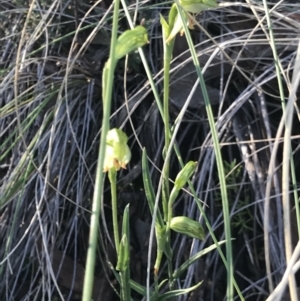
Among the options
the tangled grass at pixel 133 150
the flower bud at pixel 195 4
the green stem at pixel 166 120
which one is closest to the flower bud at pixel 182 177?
the green stem at pixel 166 120

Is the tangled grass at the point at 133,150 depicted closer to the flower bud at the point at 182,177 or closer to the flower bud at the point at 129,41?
the flower bud at the point at 182,177

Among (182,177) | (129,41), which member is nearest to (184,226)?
(182,177)

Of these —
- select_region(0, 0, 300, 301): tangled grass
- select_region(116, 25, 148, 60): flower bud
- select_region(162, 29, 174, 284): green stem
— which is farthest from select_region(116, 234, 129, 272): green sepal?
select_region(0, 0, 300, 301): tangled grass

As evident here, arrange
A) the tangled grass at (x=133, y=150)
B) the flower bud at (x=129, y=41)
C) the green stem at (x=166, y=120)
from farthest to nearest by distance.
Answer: the tangled grass at (x=133, y=150) → the green stem at (x=166, y=120) → the flower bud at (x=129, y=41)

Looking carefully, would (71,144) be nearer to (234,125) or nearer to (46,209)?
(46,209)

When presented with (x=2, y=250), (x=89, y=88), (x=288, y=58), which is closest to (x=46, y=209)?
(x=2, y=250)

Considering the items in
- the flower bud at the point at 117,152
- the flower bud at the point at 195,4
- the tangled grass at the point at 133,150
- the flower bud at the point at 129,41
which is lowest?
the tangled grass at the point at 133,150

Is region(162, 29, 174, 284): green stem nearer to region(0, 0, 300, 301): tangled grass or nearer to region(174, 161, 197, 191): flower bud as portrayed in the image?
region(174, 161, 197, 191): flower bud
